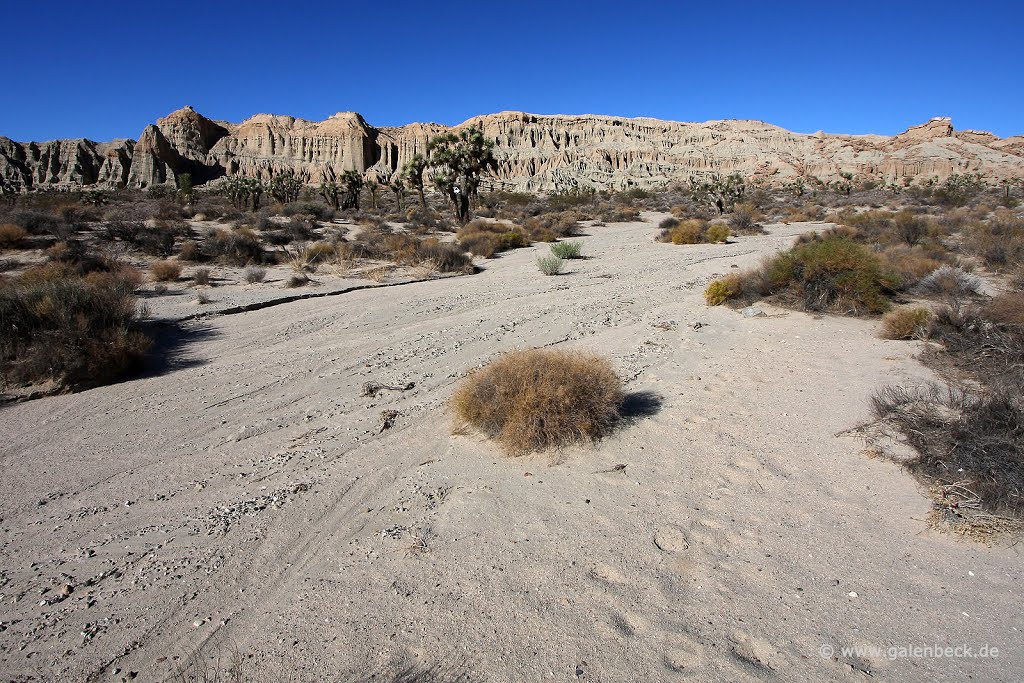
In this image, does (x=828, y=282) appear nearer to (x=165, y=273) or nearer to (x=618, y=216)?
(x=165, y=273)

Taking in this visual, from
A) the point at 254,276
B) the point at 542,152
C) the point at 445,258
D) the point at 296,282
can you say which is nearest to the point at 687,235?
the point at 445,258

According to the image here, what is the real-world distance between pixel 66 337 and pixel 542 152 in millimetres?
116908

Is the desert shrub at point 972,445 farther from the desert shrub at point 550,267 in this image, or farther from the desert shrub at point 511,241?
the desert shrub at point 511,241

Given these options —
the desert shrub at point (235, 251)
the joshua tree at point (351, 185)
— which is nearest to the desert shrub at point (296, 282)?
the desert shrub at point (235, 251)

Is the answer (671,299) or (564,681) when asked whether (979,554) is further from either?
(671,299)

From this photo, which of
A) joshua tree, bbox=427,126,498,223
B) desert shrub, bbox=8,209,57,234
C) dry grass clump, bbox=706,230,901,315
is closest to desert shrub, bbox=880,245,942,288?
dry grass clump, bbox=706,230,901,315

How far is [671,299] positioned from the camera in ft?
37.9

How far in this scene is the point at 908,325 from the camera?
26.8 feet

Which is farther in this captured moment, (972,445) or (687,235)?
(687,235)

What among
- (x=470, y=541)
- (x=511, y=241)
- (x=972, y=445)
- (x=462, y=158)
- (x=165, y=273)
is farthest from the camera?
(x=462, y=158)

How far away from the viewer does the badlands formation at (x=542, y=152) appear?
282 feet

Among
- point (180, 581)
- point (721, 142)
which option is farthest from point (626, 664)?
point (721, 142)

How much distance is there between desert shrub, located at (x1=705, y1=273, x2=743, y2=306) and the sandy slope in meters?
3.95

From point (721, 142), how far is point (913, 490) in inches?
4819
